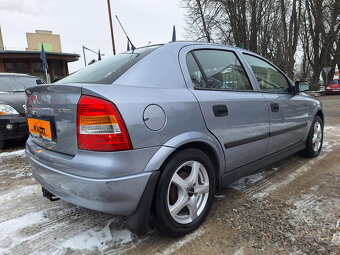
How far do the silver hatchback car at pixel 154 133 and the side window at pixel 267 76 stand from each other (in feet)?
0.68

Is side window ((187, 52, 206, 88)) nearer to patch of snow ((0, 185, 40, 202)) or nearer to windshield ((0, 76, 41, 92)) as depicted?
patch of snow ((0, 185, 40, 202))

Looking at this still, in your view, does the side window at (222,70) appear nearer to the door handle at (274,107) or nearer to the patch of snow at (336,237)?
the door handle at (274,107)

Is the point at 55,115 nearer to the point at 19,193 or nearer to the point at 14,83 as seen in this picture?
the point at 19,193

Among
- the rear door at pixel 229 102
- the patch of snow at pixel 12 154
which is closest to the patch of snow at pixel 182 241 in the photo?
the rear door at pixel 229 102

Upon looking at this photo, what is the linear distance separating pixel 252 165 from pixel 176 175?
1.06m

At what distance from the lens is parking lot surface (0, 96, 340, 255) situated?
1761 millimetres

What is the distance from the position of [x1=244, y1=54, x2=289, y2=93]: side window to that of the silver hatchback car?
0.68 feet

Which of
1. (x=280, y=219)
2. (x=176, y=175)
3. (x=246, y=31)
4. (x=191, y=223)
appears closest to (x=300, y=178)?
(x=280, y=219)

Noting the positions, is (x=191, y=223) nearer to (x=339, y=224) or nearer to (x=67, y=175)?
(x=67, y=175)

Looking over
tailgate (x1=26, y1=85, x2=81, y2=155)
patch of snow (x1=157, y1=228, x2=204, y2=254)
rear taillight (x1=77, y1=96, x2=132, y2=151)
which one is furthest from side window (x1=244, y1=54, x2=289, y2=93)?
tailgate (x1=26, y1=85, x2=81, y2=155)

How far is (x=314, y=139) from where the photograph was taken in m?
3.67

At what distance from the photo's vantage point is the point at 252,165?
2.49m

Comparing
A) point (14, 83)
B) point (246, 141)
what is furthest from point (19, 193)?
point (14, 83)

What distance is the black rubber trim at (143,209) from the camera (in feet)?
5.24
